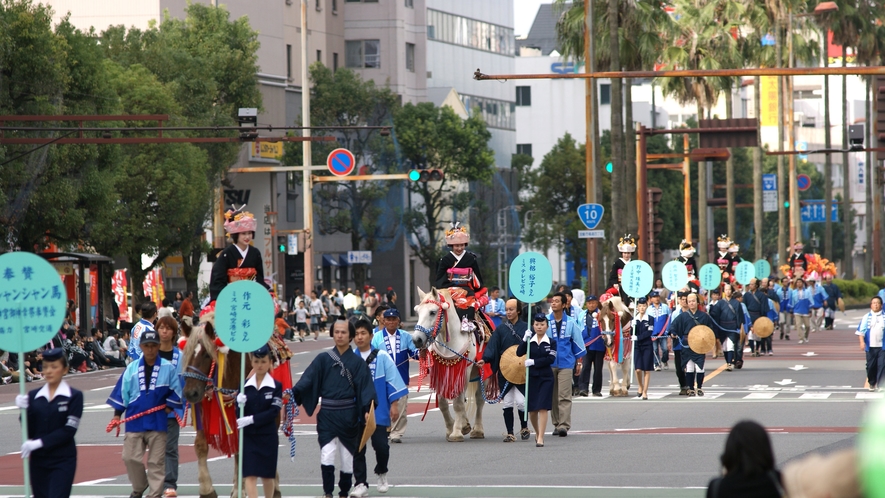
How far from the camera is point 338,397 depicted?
12.5 meters

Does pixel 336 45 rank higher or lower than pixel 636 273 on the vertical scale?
higher

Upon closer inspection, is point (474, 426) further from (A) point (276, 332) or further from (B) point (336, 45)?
(B) point (336, 45)

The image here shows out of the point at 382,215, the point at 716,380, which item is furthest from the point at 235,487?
the point at 382,215

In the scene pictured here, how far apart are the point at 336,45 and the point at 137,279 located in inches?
1298

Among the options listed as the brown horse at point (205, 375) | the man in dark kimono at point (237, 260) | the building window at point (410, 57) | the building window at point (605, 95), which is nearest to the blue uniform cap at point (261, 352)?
the brown horse at point (205, 375)

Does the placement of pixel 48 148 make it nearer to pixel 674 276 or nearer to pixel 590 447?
pixel 674 276

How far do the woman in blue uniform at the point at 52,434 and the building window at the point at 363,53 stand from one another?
2713 inches

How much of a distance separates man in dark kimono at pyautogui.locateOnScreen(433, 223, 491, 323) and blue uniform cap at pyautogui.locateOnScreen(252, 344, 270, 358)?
19.8ft

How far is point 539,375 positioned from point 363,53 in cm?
6331

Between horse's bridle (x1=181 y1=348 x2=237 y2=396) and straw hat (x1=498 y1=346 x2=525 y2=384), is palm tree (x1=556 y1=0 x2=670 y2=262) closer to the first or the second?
straw hat (x1=498 y1=346 x2=525 y2=384)

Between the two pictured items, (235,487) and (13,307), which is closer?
(13,307)

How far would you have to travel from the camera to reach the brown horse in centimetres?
1259

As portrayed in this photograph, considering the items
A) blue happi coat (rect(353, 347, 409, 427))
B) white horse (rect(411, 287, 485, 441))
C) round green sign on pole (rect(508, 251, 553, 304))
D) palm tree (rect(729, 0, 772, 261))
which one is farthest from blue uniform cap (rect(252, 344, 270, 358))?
palm tree (rect(729, 0, 772, 261))

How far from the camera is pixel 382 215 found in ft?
230
